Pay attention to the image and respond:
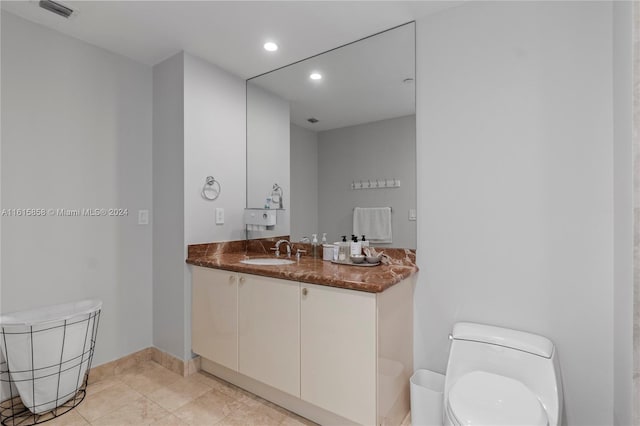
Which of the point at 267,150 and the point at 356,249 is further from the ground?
the point at 267,150

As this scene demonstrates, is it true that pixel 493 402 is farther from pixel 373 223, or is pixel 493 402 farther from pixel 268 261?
pixel 268 261

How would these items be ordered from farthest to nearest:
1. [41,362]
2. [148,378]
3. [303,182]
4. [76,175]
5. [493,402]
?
1. [303,182]
2. [148,378]
3. [76,175]
4. [41,362]
5. [493,402]

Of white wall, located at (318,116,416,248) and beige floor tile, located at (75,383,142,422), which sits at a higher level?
white wall, located at (318,116,416,248)

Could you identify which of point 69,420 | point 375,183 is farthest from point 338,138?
point 69,420

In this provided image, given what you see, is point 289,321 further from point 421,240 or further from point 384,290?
point 421,240

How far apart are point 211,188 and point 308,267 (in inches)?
40.3

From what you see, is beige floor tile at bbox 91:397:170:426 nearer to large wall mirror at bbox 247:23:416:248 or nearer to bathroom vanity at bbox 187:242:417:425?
bathroom vanity at bbox 187:242:417:425

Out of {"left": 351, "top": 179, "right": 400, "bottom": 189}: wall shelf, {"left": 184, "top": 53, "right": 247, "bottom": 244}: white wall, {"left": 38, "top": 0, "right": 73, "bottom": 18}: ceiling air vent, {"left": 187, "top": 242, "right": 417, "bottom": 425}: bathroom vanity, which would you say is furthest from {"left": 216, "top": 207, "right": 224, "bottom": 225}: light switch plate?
{"left": 38, "top": 0, "right": 73, "bottom": 18}: ceiling air vent

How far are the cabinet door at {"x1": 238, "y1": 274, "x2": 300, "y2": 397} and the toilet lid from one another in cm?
81

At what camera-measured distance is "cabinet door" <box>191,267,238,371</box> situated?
198 cm

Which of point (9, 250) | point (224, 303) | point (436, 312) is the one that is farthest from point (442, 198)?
point (9, 250)

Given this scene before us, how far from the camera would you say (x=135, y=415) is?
175cm

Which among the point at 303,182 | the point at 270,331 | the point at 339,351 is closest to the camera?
the point at 339,351

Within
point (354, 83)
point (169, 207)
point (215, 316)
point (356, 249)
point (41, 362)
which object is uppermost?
point (354, 83)
